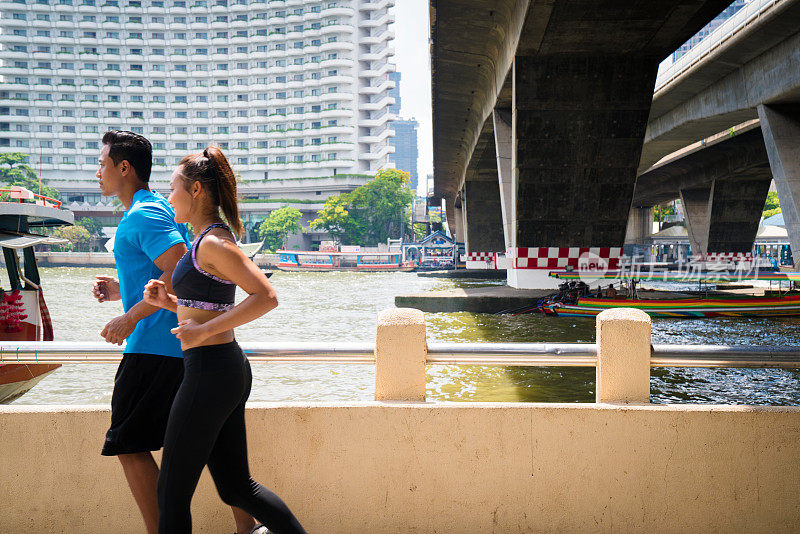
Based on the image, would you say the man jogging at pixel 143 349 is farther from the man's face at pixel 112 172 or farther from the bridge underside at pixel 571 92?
the bridge underside at pixel 571 92

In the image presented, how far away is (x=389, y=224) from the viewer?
98.4 meters

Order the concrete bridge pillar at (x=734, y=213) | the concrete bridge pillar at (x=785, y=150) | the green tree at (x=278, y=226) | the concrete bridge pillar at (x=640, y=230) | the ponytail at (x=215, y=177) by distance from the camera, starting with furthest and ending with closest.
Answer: the green tree at (x=278, y=226) → the concrete bridge pillar at (x=640, y=230) → the concrete bridge pillar at (x=734, y=213) → the concrete bridge pillar at (x=785, y=150) → the ponytail at (x=215, y=177)

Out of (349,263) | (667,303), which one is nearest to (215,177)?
(667,303)

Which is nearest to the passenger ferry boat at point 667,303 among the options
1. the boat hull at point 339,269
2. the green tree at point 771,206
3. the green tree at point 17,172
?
the boat hull at point 339,269

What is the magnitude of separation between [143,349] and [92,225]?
345 ft

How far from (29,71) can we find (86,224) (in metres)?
36.6

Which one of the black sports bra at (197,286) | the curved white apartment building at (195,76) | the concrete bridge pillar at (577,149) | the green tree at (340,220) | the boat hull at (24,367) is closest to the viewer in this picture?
the black sports bra at (197,286)

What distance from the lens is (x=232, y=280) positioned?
258 cm

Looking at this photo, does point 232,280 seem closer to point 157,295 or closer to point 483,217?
point 157,295

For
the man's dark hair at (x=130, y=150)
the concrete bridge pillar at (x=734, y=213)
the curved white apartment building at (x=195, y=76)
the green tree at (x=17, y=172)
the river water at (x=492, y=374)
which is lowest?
the river water at (x=492, y=374)

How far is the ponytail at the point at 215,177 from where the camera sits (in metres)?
2.70

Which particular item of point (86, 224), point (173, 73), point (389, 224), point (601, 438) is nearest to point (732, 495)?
point (601, 438)

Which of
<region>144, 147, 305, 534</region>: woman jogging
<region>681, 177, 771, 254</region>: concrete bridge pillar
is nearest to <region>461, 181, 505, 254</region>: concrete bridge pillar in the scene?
<region>681, 177, 771, 254</region>: concrete bridge pillar

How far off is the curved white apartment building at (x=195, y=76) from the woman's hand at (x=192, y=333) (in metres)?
110
